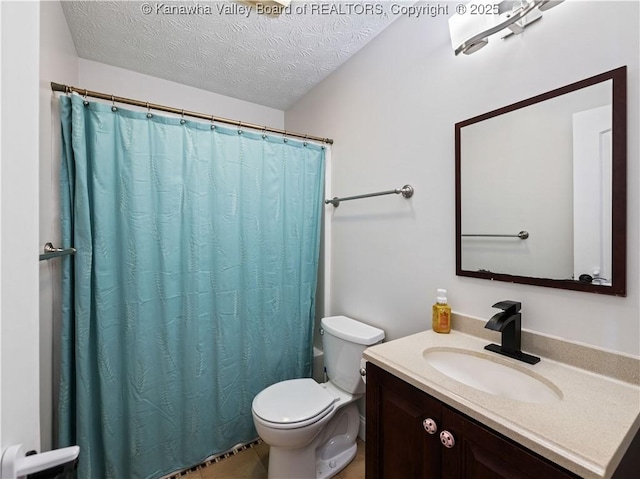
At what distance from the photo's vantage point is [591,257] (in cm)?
89

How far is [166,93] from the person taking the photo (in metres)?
2.07

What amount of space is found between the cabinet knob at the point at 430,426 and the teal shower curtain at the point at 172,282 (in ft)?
3.81

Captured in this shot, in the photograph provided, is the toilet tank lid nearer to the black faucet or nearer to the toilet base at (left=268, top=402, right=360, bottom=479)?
the toilet base at (left=268, top=402, right=360, bottom=479)

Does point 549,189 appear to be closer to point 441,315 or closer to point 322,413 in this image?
point 441,315

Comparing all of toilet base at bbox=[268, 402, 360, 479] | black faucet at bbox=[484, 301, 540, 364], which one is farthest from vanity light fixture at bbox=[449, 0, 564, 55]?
toilet base at bbox=[268, 402, 360, 479]

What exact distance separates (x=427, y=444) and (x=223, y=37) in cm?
213

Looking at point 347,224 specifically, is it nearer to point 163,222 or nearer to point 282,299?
point 282,299

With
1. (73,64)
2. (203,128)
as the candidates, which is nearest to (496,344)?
(203,128)

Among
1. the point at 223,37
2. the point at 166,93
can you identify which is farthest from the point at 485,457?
the point at 166,93

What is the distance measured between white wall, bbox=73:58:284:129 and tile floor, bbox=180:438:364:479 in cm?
242

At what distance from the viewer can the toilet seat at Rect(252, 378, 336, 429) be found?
1.29 meters

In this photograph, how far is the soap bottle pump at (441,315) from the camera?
3.94 ft

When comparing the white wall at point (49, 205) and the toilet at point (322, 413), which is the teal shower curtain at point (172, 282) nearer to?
the white wall at point (49, 205)

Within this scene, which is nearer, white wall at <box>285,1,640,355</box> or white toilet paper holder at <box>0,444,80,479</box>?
white toilet paper holder at <box>0,444,80,479</box>
